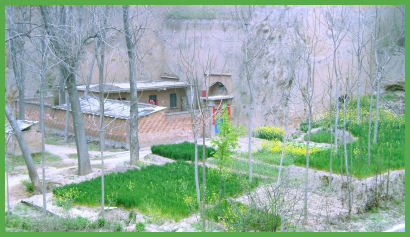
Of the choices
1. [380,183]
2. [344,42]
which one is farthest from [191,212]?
[344,42]

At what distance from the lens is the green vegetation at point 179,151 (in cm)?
1636

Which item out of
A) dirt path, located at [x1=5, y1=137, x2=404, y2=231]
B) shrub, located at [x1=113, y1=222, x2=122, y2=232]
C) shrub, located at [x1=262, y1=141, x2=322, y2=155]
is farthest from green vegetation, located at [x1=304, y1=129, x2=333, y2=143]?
shrub, located at [x1=113, y1=222, x2=122, y2=232]

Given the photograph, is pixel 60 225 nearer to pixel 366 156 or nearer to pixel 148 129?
pixel 366 156

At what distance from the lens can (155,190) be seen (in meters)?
12.0

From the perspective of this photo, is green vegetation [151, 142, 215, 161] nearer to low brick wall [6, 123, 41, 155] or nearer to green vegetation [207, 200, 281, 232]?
low brick wall [6, 123, 41, 155]

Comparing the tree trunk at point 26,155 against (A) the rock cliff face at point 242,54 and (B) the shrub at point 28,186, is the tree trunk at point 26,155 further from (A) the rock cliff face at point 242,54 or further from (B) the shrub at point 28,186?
(A) the rock cliff face at point 242,54

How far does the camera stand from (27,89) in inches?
1177

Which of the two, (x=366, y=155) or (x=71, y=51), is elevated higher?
(x=71, y=51)

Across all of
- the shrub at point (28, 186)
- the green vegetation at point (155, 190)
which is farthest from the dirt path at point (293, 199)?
the green vegetation at point (155, 190)

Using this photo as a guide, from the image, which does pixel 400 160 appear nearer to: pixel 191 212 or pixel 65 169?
Result: pixel 191 212

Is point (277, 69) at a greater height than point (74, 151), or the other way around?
point (277, 69)

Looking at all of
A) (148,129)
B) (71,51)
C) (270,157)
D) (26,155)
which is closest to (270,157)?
(270,157)

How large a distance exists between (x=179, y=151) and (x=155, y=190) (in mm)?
4864

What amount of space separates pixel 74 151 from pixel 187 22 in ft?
45.0
